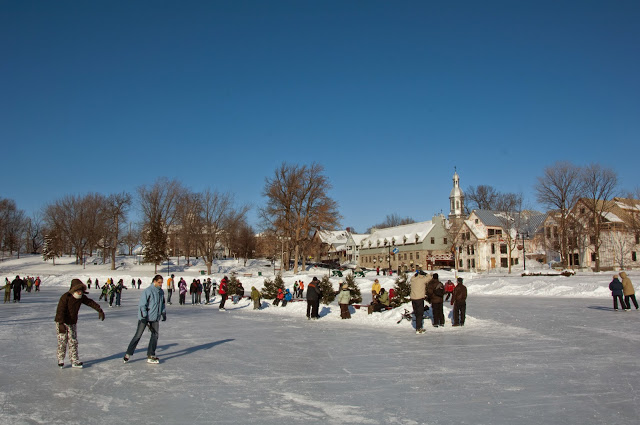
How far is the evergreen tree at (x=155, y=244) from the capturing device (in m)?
66.6

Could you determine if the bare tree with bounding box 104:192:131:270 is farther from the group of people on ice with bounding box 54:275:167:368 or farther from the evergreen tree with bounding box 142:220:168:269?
the group of people on ice with bounding box 54:275:167:368

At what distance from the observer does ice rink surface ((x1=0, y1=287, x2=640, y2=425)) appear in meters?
5.86

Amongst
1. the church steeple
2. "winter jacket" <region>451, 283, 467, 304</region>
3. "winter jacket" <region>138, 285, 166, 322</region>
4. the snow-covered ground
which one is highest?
the church steeple

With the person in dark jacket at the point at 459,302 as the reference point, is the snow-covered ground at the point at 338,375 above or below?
below

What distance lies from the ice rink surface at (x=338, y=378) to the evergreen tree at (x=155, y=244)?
5424 cm

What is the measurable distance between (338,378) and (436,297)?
6504mm

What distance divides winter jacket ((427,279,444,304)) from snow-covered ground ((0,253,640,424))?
866mm

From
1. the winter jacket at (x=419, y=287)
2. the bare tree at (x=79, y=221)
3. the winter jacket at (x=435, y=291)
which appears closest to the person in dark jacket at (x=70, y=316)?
the winter jacket at (x=419, y=287)

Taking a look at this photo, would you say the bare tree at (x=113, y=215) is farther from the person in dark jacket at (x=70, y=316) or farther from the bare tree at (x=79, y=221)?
the person in dark jacket at (x=70, y=316)

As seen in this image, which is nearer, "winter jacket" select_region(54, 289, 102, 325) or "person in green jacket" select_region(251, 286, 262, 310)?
"winter jacket" select_region(54, 289, 102, 325)

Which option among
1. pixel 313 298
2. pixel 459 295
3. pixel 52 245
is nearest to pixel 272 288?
pixel 313 298

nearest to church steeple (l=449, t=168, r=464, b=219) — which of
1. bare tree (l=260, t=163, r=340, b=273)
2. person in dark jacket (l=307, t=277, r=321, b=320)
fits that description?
bare tree (l=260, t=163, r=340, b=273)

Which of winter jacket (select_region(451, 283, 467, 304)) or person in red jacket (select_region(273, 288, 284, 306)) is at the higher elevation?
winter jacket (select_region(451, 283, 467, 304))

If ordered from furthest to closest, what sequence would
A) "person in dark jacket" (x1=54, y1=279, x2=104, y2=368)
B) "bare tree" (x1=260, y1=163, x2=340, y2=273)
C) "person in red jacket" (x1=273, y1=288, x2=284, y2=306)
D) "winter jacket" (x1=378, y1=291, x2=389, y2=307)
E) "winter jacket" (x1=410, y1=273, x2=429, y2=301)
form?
"bare tree" (x1=260, y1=163, x2=340, y2=273), "person in red jacket" (x1=273, y1=288, x2=284, y2=306), "winter jacket" (x1=378, y1=291, x2=389, y2=307), "winter jacket" (x1=410, y1=273, x2=429, y2=301), "person in dark jacket" (x1=54, y1=279, x2=104, y2=368)
